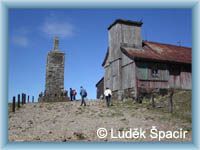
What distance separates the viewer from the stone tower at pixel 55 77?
2694 centimetres

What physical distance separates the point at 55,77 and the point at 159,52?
8.15m

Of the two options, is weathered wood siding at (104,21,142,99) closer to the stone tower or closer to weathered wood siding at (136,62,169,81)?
weathered wood siding at (136,62,169,81)

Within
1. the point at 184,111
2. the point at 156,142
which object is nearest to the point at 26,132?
the point at 156,142

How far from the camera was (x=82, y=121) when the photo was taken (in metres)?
16.6

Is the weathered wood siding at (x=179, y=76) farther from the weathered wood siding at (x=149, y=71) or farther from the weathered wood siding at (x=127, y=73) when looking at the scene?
the weathered wood siding at (x=127, y=73)

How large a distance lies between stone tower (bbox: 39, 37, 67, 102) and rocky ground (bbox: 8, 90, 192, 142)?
236 inches

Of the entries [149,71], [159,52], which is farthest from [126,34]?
[149,71]

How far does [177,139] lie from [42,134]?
5.25 meters

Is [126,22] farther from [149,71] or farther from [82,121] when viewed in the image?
[82,121]

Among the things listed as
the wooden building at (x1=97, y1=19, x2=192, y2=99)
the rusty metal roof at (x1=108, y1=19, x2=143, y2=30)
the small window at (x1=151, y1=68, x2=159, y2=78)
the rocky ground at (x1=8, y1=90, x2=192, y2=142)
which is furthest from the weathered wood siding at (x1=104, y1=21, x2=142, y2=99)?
the rocky ground at (x1=8, y1=90, x2=192, y2=142)

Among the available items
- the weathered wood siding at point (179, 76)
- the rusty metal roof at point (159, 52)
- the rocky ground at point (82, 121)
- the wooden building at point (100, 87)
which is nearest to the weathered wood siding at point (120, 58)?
the rusty metal roof at point (159, 52)

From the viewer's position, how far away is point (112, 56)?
28594 mm

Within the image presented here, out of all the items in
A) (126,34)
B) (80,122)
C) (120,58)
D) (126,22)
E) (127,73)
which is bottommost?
(80,122)
